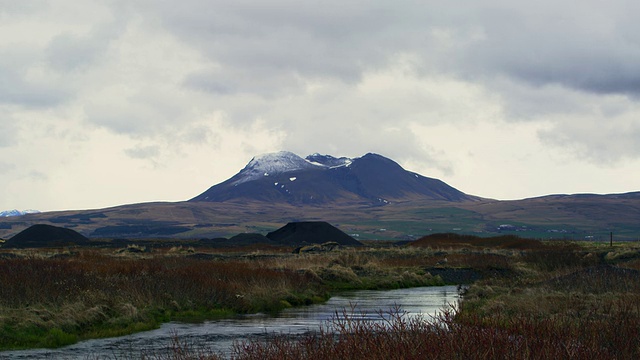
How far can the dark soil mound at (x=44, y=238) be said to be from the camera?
12720 cm

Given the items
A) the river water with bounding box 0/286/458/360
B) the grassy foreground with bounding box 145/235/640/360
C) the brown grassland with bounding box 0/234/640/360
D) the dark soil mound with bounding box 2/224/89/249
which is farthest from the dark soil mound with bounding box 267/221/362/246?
the grassy foreground with bounding box 145/235/640/360

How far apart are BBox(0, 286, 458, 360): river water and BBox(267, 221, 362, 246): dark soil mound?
95.0m

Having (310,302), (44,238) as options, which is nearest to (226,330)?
(310,302)

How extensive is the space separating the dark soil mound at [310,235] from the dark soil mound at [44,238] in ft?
124

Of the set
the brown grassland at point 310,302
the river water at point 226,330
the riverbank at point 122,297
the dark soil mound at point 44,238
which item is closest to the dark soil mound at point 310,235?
the dark soil mound at point 44,238

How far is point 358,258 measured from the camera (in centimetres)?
7369

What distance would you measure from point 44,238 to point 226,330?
117565 mm

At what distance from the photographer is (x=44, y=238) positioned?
138 metres

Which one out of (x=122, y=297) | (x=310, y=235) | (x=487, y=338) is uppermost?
(x=310, y=235)

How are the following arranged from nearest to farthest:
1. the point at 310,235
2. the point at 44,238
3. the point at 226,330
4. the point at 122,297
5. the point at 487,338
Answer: the point at 487,338 < the point at 226,330 < the point at 122,297 < the point at 44,238 < the point at 310,235

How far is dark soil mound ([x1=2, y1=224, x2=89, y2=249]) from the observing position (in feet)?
417

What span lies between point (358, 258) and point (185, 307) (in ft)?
125

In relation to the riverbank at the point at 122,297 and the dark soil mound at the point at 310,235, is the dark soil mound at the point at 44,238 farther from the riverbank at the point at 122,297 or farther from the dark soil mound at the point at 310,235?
the riverbank at the point at 122,297

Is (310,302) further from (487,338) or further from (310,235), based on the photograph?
(310,235)
